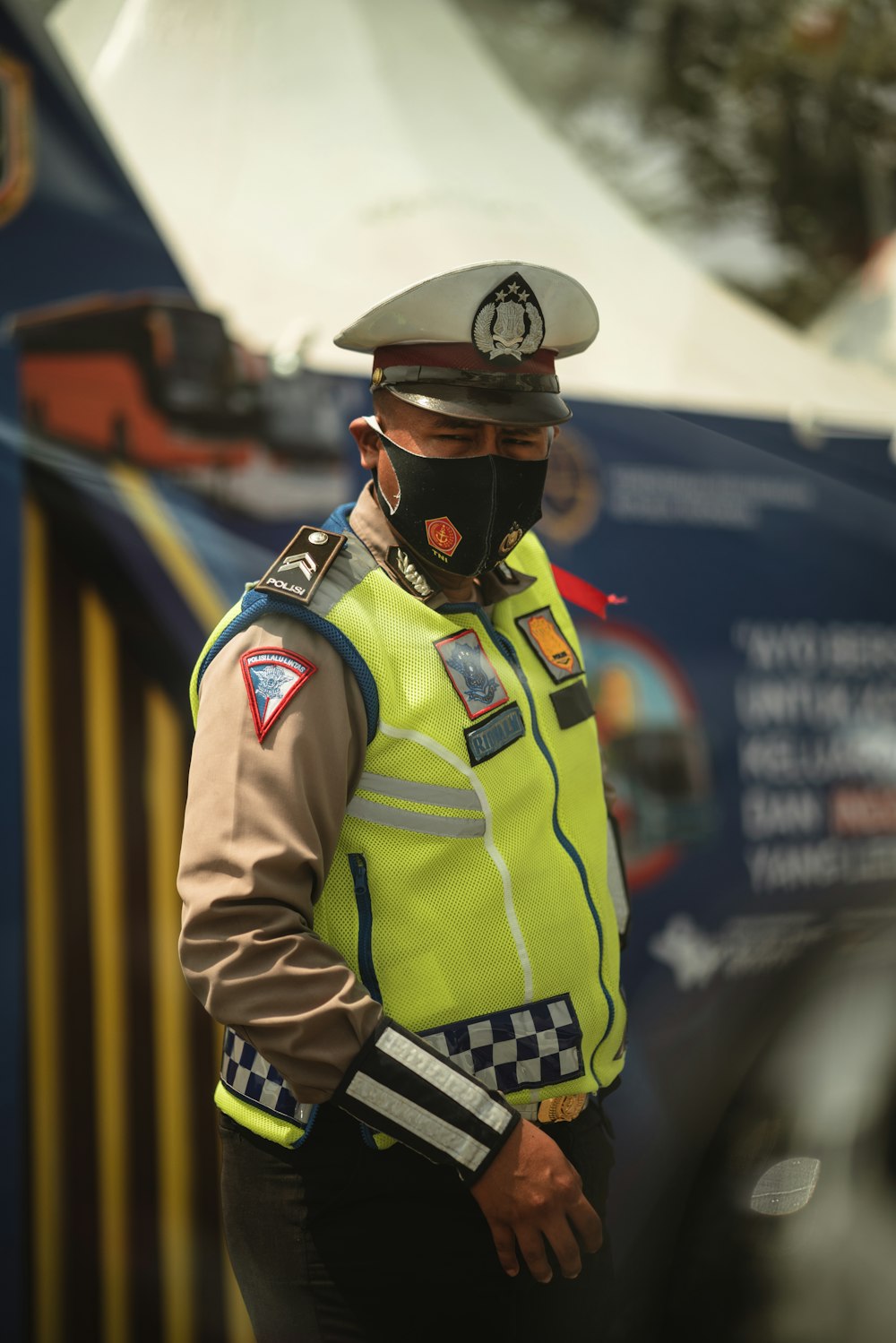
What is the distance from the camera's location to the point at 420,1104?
47.3 inches

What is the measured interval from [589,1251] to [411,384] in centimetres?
97

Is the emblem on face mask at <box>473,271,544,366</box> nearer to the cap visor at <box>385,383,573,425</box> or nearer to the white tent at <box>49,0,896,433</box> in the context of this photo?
the cap visor at <box>385,383,573,425</box>

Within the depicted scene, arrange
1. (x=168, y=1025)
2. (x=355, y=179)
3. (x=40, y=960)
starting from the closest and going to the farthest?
(x=40, y=960) → (x=168, y=1025) → (x=355, y=179)

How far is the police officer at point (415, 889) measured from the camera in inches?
47.6

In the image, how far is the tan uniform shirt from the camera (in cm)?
119

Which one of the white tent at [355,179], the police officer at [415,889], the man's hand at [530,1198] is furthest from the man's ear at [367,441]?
the white tent at [355,179]

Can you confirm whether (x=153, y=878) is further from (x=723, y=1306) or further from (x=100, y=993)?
(x=723, y=1306)

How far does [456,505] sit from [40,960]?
1.27m

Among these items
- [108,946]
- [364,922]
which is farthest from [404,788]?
[108,946]

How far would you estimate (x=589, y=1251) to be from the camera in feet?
4.16

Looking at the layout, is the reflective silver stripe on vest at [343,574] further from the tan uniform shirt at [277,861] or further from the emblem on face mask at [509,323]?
the emblem on face mask at [509,323]

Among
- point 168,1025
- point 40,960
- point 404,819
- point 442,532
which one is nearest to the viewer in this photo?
point 404,819

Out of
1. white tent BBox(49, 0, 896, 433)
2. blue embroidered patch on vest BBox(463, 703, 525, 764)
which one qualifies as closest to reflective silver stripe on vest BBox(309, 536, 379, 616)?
blue embroidered patch on vest BBox(463, 703, 525, 764)

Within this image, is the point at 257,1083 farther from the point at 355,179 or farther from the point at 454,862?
the point at 355,179
